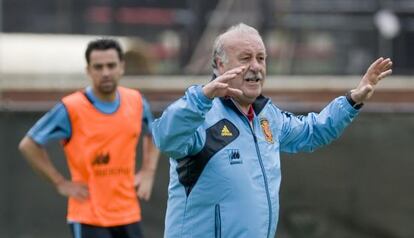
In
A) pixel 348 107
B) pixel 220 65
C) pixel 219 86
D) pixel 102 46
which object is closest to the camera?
pixel 219 86

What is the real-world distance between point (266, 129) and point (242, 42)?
0.49m

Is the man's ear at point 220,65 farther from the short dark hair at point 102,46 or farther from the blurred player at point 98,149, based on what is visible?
the short dark hair at point 102,46

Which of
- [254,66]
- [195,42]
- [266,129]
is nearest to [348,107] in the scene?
[266,129]

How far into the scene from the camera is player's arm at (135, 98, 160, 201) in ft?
29.9

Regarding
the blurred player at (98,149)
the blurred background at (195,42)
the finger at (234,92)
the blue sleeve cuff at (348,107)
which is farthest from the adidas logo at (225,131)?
the blurred background at (195,42)

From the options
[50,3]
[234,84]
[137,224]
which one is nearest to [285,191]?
[137,224]

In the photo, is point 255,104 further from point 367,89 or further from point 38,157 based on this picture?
point 38,157

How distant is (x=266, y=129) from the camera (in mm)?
5660

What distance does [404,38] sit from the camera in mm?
13164

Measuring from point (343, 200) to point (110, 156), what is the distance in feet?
9.34

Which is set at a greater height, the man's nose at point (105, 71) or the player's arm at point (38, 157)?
the man's nose at point (105, 71)

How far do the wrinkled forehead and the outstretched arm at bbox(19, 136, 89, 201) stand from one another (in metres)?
3.38

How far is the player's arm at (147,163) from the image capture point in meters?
9.12

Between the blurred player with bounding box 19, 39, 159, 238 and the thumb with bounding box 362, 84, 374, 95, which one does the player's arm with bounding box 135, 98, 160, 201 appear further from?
the thumb with bounding box 362, 84, 374, 95
